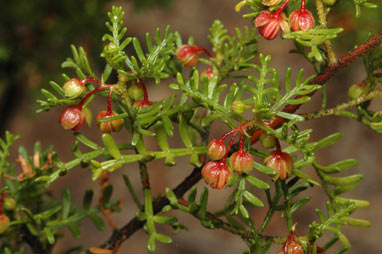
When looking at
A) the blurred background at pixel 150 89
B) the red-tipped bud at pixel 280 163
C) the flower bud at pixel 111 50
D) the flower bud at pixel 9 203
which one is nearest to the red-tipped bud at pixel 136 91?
the flower bud at pixel 111 50

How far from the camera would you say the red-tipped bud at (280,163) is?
1.08 m

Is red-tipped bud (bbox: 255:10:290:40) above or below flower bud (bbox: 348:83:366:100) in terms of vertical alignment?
above

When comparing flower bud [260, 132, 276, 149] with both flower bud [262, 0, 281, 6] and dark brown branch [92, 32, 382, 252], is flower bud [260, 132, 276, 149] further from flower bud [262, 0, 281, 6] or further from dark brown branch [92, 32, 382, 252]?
flower bud [262, 0, 281, 6]

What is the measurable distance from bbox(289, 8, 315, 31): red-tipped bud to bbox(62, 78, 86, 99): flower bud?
1.59ft

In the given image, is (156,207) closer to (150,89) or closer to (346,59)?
(346,59)

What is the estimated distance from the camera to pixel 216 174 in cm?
106

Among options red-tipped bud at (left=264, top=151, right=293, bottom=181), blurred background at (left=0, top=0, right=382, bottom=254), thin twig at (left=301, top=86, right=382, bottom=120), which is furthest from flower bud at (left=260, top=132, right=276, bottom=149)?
blurred background at (left=0, top=0, right=382, bottom=254)

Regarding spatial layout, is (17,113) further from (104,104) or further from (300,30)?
(300,30)

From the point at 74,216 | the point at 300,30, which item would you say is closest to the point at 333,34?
the point at 300,30

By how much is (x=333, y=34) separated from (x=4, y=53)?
1613mm

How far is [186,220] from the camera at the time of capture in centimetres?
386

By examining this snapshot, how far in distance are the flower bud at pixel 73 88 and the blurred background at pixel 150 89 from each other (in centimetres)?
122

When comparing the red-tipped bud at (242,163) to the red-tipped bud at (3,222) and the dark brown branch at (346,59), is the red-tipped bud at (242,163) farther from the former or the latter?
the red-tipped bud at (3,222)

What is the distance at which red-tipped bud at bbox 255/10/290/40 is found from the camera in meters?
1.06
